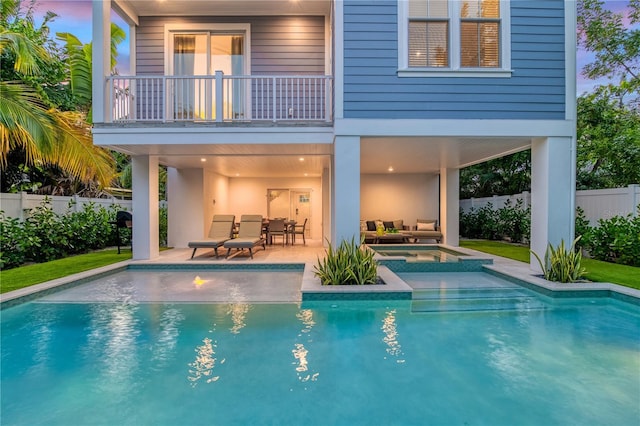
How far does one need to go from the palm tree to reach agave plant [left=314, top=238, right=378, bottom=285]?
6.71 metres

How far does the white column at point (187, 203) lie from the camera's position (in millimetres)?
11867

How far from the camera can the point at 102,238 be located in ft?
37.4

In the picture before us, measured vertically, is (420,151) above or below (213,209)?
above

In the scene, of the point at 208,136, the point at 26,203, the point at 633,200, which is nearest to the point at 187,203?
the point at 26,203

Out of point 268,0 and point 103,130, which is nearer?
point 103,130

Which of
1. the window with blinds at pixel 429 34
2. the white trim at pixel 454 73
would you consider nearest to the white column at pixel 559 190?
the white trim at pixel 454 73

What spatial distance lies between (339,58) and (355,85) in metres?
0.60

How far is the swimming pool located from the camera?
271 centimetres

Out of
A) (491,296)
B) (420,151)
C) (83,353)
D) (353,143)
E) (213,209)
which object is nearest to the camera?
(83,353)

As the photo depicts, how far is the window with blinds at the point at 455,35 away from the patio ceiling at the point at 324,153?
1.53m

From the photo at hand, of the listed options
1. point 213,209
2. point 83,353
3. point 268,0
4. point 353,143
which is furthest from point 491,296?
point 213,209

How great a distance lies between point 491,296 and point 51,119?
1014cm

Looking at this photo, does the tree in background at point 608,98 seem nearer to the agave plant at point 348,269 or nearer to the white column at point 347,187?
the white column at point 347,187

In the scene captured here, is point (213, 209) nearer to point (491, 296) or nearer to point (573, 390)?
point (491, 296)
